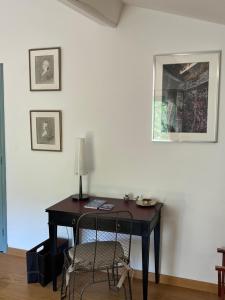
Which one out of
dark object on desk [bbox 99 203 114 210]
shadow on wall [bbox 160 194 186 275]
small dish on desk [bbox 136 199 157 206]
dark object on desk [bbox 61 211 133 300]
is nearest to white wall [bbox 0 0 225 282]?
shadow on wall [bbox 160 194 186 275]

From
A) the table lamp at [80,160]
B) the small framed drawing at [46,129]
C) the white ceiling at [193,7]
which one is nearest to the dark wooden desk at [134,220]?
the table lamp at [80,160]

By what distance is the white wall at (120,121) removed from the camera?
263cm

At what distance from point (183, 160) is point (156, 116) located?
0.43 m

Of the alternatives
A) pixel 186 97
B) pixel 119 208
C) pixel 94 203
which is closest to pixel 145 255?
pixel 119 208

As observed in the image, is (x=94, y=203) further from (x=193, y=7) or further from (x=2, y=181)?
(x=193, y=7)

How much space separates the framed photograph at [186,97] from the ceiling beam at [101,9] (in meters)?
0.48

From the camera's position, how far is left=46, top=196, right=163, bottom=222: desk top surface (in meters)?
2.42

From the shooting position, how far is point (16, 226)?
331 centimetres

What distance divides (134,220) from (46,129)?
1.28m

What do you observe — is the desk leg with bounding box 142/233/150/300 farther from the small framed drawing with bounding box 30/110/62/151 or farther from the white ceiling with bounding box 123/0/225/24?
the white ceiling with bounding box 123/0/225/24

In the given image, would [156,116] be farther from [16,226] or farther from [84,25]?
[16,226]

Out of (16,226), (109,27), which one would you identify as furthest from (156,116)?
(16,226)

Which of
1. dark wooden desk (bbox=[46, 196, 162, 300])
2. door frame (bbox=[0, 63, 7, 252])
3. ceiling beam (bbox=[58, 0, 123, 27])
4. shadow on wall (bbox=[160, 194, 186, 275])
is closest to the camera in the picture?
ceiling beam (bbox=[58, 0, 123, 27])

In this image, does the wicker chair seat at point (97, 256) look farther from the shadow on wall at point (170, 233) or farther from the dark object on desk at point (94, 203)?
the shadow on wall at point (170, 233)
